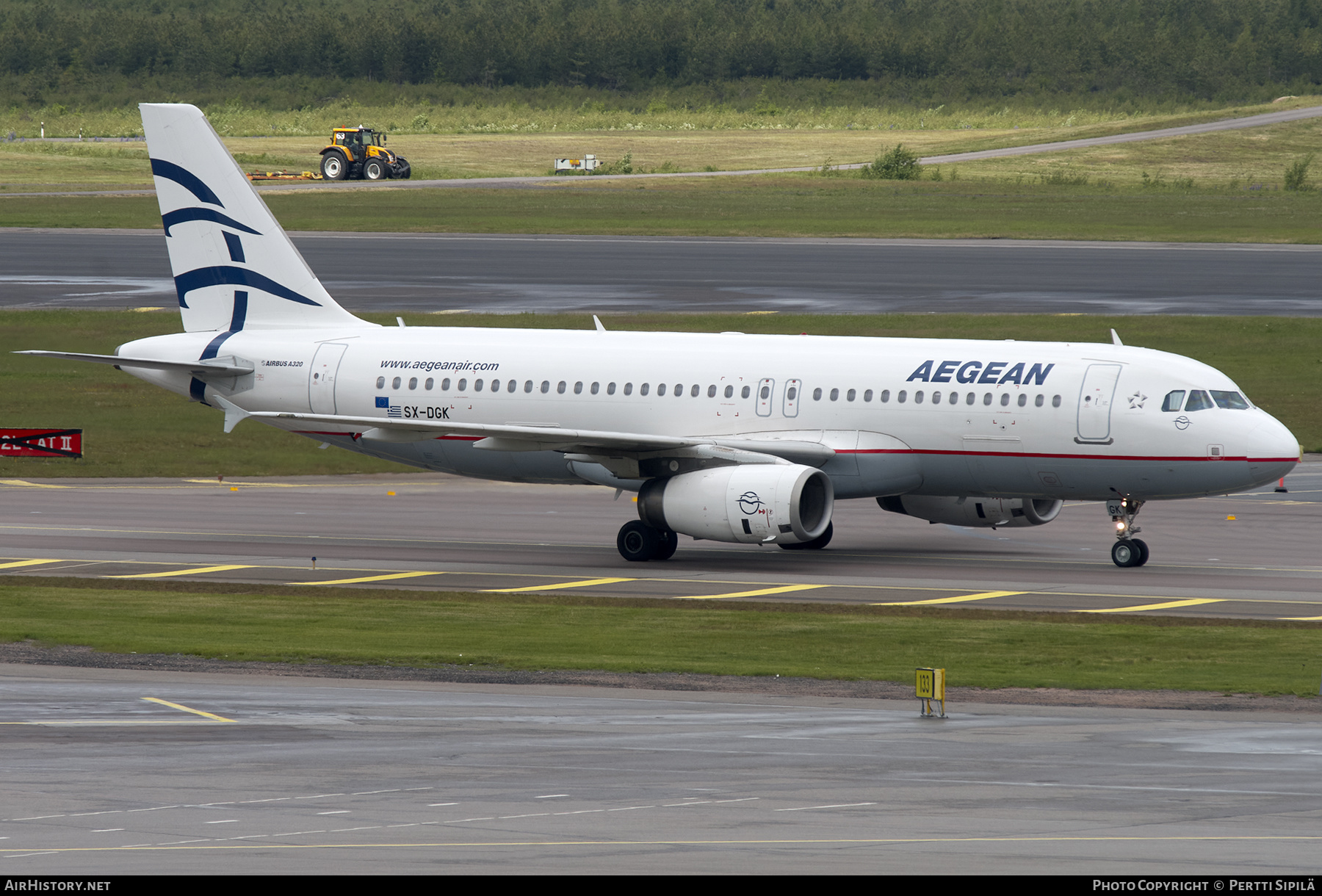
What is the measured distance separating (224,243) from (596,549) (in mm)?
11699

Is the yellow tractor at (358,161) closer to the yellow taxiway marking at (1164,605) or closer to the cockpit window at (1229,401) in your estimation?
the cockpit window at (1229,401)

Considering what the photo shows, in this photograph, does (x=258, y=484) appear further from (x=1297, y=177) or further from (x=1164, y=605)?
(x=1297, y=177)

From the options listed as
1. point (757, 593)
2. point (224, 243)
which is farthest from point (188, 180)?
point (757, 593)

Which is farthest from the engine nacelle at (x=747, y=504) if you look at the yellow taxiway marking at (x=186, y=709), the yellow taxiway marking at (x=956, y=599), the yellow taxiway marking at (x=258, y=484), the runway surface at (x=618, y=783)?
the yellow taxiway marking at (x=186, y=709)

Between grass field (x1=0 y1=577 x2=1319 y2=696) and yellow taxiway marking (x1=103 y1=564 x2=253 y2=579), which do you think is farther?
yellow taxiway marking (x1=103 y1=564 x2=253 y2=579)

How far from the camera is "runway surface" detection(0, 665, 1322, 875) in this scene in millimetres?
16203

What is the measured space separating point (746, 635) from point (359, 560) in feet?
38.2

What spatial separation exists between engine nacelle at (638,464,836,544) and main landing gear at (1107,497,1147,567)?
5861mm

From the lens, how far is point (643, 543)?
4062 cm

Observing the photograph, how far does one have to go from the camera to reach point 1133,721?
2417 cm

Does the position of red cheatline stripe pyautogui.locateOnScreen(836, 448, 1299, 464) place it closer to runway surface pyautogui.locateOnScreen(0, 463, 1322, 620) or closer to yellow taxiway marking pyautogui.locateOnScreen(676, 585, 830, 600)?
runway surface pyautogui.locateOnScreen(0, 463, 1322, 620)

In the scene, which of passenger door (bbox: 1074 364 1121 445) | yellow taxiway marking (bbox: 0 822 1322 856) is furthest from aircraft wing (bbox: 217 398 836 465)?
yellow taxiway marking (bbox: 0 822 1322 856)

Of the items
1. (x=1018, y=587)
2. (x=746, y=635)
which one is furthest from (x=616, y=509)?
(x=746, y=635)

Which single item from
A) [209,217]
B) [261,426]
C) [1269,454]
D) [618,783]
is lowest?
[618,783]
